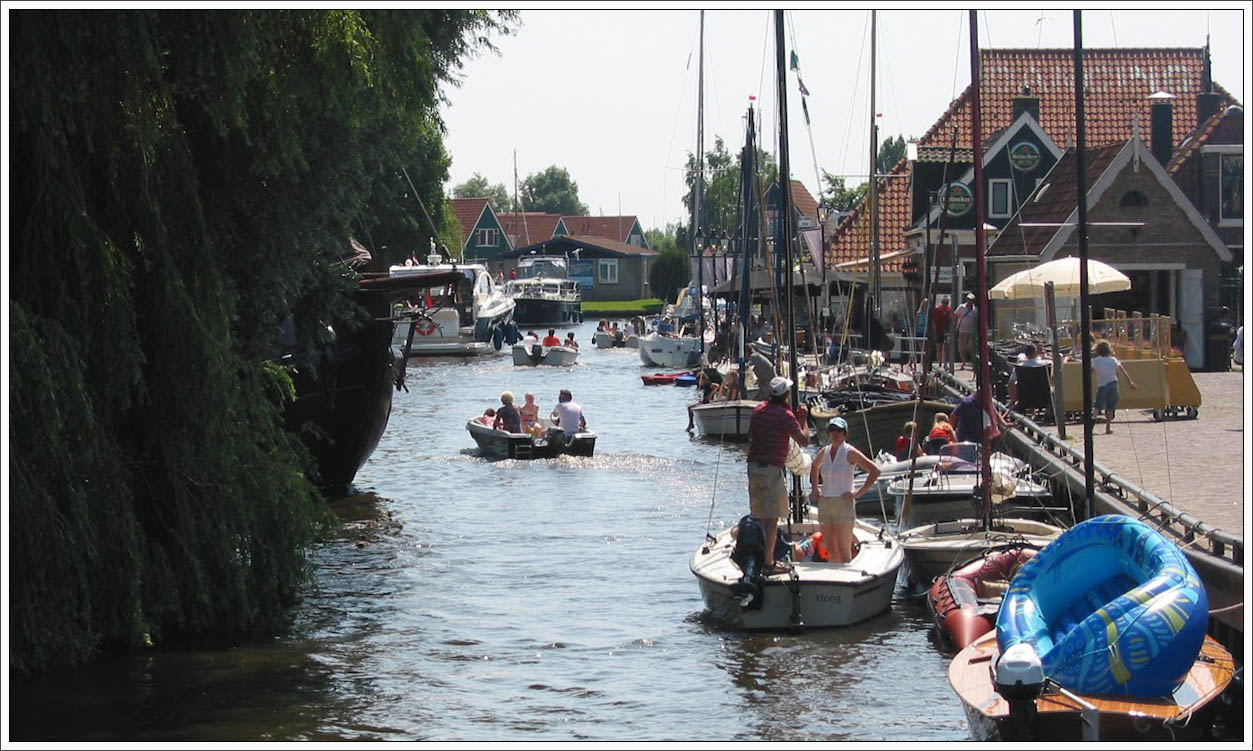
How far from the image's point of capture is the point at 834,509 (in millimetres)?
15719

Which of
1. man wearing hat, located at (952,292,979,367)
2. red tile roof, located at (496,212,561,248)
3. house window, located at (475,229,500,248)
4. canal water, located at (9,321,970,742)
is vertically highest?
red tile roof, located at (496,212,561,248)

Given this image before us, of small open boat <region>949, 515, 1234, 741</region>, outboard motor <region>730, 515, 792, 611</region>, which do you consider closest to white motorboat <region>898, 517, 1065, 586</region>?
outboard motor <region>730, 515, 792, 611</region>

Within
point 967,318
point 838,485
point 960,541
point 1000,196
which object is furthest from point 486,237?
point 838,485

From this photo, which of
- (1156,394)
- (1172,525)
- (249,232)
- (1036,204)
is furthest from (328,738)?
(1036,204)

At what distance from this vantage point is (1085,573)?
12.3 meters

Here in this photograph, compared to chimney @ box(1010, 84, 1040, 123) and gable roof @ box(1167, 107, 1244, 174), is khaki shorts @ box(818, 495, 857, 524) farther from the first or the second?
chimney @ box(1010, 84, 1040, 123)

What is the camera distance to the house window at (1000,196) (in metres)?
48.2

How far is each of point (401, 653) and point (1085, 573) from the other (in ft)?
20.4

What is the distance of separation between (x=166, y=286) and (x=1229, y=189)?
34.2 m

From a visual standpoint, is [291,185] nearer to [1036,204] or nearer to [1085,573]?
[1085,573]

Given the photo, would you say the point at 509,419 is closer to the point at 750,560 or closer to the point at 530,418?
the point at 530,418

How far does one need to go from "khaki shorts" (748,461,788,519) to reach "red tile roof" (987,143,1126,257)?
84.2 ft

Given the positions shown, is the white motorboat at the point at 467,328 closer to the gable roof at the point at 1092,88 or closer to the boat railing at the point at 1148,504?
the gable roof at the point at 1092,88

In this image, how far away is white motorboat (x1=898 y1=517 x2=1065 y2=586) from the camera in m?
16.2
